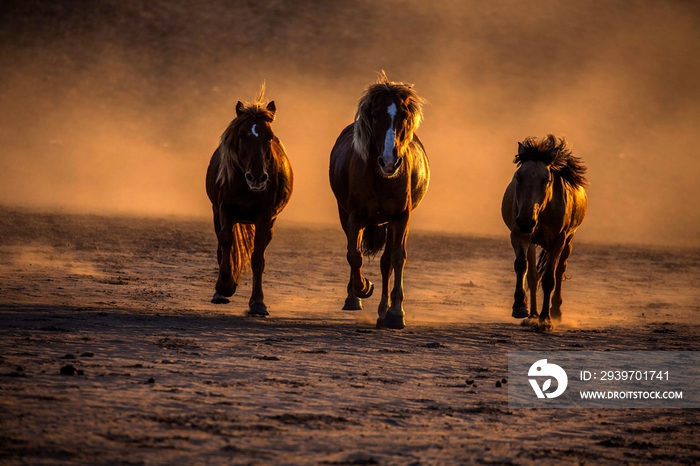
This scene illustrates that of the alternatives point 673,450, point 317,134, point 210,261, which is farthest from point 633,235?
point 673,450

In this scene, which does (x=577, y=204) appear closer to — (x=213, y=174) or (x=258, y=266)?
(x=258, y=266)

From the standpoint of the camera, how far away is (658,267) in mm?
21656

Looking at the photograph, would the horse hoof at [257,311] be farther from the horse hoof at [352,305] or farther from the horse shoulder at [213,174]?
the horse hoof at [352,305]

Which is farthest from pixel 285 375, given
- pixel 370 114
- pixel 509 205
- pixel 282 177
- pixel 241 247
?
pixel 509 205

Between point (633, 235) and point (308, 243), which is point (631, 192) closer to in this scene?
point (633, 235)

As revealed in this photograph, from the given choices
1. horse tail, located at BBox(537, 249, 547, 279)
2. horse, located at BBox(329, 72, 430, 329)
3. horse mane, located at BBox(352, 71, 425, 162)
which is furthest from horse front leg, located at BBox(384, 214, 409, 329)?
horse tail, located at BBox(537, 249, 547, 279)

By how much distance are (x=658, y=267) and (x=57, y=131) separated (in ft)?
147

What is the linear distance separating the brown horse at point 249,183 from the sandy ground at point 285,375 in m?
0.58

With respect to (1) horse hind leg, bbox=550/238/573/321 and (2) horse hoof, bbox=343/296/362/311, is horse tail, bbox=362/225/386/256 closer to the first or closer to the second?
(2) horse hoof, bbox=343/296/362/311

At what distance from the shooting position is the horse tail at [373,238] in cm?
1145

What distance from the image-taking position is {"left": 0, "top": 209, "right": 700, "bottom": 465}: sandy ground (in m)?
4.77

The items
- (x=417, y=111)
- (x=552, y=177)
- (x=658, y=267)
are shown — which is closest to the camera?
(x=417, y=111)

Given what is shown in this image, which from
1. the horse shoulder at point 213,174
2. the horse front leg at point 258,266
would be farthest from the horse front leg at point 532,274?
the horse shoulder at point 213,174

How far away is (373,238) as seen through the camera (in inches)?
453
